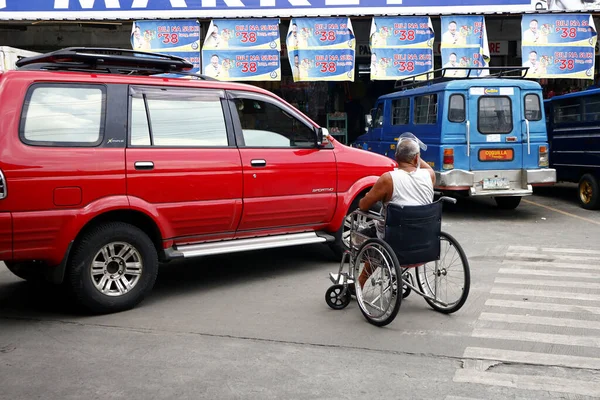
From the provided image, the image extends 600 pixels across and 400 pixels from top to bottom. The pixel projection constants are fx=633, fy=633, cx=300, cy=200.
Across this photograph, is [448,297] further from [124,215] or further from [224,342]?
[124,215]

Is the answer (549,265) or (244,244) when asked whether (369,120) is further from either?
(244,244)

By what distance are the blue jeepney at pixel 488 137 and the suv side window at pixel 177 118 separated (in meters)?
5.10

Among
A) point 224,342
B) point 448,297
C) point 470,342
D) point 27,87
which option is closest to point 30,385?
point 224,342

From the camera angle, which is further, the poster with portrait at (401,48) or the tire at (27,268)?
the poster with portrait at (401,48)

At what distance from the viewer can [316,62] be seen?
14.7 metres

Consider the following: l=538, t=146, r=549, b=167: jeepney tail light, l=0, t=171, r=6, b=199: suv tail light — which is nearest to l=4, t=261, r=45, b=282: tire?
l=0, t=171, r=6, b=199: suv tail light

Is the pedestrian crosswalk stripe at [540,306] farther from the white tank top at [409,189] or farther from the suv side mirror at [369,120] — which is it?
the suv side mirror at [369,120]

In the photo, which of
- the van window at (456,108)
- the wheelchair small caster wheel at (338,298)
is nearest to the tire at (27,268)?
the wheelchair small caster wheel at (338,298)

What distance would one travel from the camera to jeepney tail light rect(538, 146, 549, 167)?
35.2ft

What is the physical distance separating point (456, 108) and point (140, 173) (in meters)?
6.44

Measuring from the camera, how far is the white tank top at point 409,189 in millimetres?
5234

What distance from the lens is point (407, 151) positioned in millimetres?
5281

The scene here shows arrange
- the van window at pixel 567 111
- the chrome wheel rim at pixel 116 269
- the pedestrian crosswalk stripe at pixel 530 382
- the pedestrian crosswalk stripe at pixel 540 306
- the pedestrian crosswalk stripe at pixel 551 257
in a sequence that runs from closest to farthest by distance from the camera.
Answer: the pedestrian crosswalk stripe at pixel 530 382 → the chrome wheel rim at pixel 116 269 → the pedestrian crosswalk stripe at pixel 540 306 → the pedestrian crosswalk stripe at pixel 551 257 → the van window at pixel 567 111

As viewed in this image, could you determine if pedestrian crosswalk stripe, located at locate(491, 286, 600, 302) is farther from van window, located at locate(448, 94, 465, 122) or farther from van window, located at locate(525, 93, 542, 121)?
van window, located at locate(525, 93, 542, 121)
